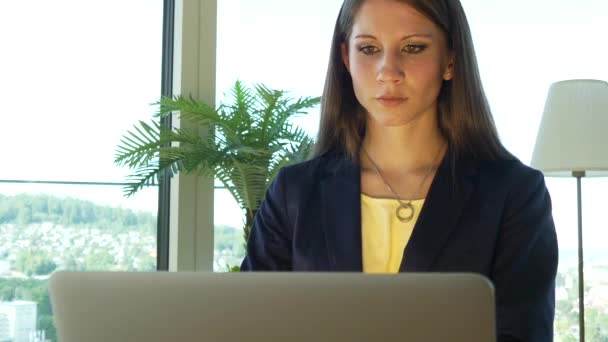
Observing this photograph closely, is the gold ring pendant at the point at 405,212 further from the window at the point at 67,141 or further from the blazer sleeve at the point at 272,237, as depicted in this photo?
the window at the point at 67,141

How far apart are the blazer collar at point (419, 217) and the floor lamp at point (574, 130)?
2.22 m

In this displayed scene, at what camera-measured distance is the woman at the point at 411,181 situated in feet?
5.54

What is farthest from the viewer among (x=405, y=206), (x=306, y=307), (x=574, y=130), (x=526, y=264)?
(x=574, y=130)

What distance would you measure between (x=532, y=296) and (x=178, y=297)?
31.3 inches

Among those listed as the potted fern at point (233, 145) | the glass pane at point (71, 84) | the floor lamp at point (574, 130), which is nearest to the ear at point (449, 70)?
the floor lamp at point (574, 130)

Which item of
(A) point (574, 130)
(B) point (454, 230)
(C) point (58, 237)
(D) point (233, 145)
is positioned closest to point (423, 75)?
(B) point (454, 230)

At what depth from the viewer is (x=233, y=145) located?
432 cm

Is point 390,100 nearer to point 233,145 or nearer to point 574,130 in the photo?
point 574,130

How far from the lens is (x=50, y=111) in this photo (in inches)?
171

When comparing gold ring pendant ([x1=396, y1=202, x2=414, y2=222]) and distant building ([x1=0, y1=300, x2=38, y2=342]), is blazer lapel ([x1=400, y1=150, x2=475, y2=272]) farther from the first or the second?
distant building ([x1=0, y1=300, x2=38, y2=342])

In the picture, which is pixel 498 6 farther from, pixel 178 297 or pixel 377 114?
pixel 178 297

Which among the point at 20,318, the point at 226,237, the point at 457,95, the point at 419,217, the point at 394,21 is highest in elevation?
the point at 394,21

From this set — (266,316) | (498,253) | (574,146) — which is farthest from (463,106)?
(574,146)

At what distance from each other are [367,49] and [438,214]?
14.0 inches
